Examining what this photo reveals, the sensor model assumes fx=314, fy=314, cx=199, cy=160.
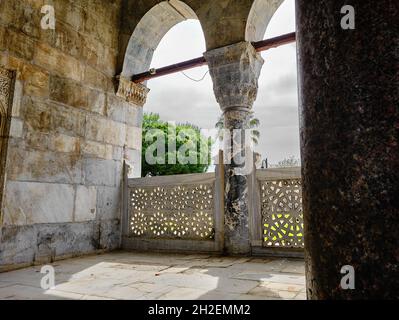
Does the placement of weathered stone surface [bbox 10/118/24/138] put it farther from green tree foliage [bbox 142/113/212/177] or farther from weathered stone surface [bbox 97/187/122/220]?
green tree foliage [bbox 142/113/212/177]

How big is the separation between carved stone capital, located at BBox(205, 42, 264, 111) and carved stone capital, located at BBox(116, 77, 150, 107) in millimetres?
1730

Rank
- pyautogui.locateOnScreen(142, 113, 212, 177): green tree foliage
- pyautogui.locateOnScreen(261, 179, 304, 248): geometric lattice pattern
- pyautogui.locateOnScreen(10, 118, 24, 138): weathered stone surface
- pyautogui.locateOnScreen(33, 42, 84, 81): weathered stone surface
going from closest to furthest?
pyautogui.locateOnScreen(10, 118, 24, 138): weathered stone surface → pyautogui.locateOnScreen(261, 179, 304, 248): geometric lattice pattern → pyautogui.locateOnScreen(33, 42, 84, 81): weathered stone surface → pyautogui.locateOnScreen(142, 113, 212, 177): green tree foliage

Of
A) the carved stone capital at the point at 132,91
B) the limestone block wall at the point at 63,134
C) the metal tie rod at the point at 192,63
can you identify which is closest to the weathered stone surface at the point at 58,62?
the limestone block wall at the point at 63,134

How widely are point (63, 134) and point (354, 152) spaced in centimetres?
462

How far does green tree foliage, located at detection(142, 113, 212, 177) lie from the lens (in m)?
26.6

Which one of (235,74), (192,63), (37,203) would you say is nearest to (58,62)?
(37,203)

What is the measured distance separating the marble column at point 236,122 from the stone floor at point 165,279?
480 mm

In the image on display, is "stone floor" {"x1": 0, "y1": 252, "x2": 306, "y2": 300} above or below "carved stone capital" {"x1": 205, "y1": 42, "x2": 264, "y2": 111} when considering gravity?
below

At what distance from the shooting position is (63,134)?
4.72m

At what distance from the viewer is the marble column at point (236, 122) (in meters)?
4.57

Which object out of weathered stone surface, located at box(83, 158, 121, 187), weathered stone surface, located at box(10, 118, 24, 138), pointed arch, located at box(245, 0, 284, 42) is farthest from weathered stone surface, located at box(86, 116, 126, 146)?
pointed arch, located at box(245, 0, 284, 42)

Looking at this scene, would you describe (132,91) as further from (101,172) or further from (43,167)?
(43,167)

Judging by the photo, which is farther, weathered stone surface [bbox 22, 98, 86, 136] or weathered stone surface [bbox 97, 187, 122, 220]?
weathered stone surface [bbox 97, 187, 122, 220]

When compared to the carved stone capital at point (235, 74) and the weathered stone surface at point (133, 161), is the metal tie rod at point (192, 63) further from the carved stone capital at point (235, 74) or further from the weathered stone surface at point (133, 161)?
the weathered stone surface at point (133, 161)
